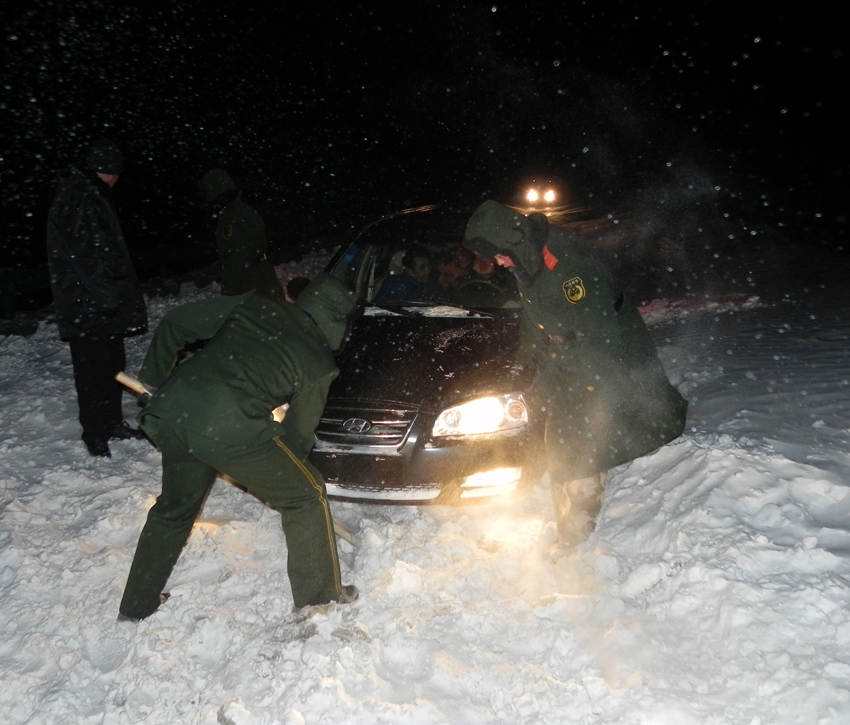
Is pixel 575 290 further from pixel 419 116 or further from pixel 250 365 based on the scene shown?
pixel 419 116

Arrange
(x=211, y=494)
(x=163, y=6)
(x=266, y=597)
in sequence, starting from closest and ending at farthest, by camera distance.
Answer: (x=266, y=597), (x=211, y=494), (x=163, y=6)

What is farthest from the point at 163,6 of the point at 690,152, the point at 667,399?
the point at 667,399

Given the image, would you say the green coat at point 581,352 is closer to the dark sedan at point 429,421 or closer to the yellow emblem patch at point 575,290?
the yellow emblem patch at point 575,290

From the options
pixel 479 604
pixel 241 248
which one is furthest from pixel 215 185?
pixel 479 604

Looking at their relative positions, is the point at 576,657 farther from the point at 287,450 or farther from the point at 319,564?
the point at 287,450

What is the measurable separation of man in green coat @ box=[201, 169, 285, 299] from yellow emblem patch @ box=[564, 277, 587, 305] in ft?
9.93

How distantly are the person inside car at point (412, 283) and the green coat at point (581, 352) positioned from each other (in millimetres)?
1198

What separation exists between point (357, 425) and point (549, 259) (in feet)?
4.40

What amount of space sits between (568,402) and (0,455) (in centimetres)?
384

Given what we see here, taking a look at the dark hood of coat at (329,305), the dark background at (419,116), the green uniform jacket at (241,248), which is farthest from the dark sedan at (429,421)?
the dark background at (419,116)

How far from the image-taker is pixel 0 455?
475cm

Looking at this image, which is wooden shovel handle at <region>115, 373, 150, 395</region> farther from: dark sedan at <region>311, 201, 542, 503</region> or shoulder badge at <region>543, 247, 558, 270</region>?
shoulder badge at <region>543, 247, 558, 270</region>

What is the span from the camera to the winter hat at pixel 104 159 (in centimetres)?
461

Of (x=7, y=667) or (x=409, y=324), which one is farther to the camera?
(x=409, y=324)
